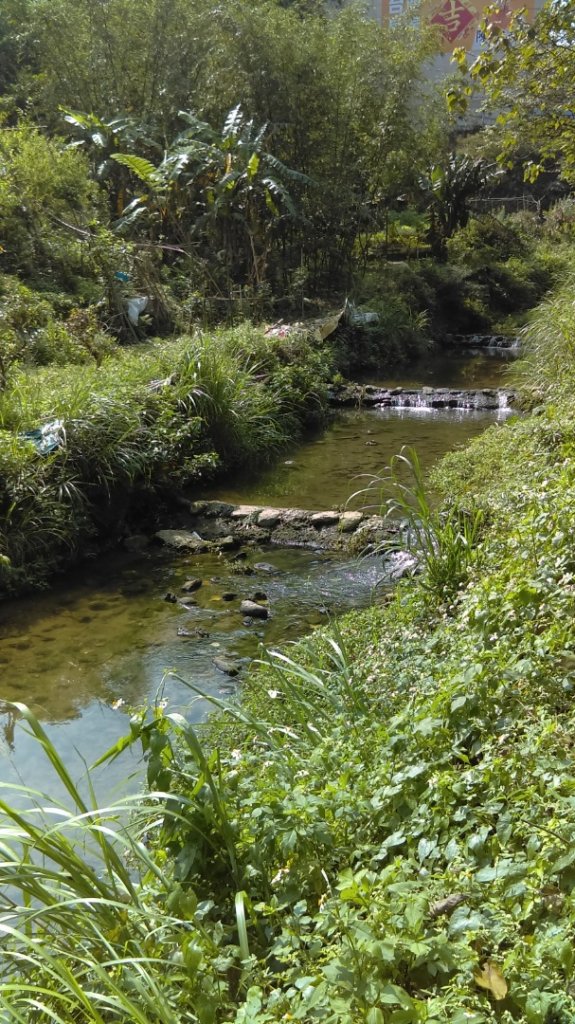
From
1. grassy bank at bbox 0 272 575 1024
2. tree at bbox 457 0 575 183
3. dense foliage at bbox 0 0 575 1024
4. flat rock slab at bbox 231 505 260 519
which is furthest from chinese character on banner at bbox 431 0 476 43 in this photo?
grassy bank at bbox 0 272 575 1024

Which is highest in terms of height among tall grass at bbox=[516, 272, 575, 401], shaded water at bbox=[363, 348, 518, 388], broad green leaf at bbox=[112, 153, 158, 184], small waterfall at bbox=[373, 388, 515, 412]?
broad green leaf at bbox=[112, 153, 158, 184]

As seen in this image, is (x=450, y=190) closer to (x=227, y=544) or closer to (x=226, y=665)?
(x=227, y=544)

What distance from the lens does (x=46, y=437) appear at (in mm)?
7160

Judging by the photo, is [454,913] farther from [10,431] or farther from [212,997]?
[10,431]

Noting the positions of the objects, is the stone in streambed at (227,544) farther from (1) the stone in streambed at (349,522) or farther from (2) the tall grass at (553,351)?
(2) the tall grass at (553,351)

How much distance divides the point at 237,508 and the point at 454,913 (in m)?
6.55

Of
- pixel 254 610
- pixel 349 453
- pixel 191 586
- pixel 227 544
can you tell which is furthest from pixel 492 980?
pixel 349 453

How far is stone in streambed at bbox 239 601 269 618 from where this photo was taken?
6008mm

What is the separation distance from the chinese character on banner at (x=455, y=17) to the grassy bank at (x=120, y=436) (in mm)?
17176

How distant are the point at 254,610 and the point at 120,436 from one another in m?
2.59

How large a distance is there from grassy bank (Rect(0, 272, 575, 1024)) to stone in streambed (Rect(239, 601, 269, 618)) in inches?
98.9

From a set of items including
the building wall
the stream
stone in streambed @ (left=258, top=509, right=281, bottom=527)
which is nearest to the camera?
the stream

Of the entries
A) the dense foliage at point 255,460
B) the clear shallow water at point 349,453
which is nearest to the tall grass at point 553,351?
the dense foliage at point 255,460

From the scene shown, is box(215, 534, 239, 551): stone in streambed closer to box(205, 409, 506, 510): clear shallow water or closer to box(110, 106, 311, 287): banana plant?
box(205, 409, 506, 510): clear shallow water
